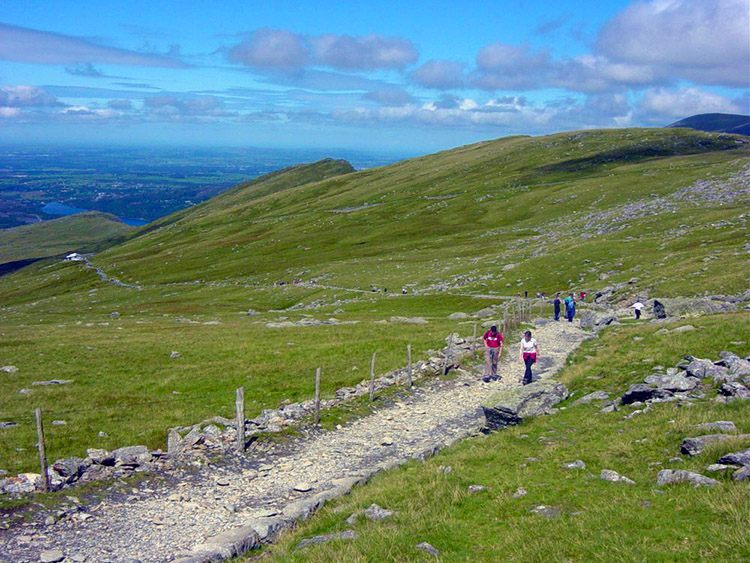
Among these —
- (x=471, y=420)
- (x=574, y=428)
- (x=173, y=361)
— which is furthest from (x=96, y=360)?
(x=574, y=428)

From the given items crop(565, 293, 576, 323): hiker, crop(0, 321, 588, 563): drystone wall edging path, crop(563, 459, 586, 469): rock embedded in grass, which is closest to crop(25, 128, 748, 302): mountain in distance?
crop(565, 293, 576, 323): hiker

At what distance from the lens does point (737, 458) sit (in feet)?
42.5

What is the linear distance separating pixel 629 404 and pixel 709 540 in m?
12.4

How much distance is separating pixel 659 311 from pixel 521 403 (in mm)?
27001

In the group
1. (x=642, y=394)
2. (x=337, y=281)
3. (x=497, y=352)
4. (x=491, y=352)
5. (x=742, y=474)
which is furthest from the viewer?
(x=337, y=281)

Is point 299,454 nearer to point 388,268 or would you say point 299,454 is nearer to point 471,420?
point 471,420

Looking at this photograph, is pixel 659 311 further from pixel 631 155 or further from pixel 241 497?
pixel 631 155

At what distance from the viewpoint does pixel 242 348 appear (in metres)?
47.4

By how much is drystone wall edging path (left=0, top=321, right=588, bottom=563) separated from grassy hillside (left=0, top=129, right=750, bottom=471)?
711 centimetres

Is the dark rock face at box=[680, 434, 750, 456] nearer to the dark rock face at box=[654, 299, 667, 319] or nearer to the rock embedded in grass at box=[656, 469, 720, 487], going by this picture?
the rock embedded in grass at box=[656, 469, 720, 487]

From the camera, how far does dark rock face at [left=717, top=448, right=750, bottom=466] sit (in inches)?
504

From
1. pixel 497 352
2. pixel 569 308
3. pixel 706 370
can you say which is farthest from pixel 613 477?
pixel 569 308

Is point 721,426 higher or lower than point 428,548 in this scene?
higher

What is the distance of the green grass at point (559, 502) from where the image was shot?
10688 millimetres
